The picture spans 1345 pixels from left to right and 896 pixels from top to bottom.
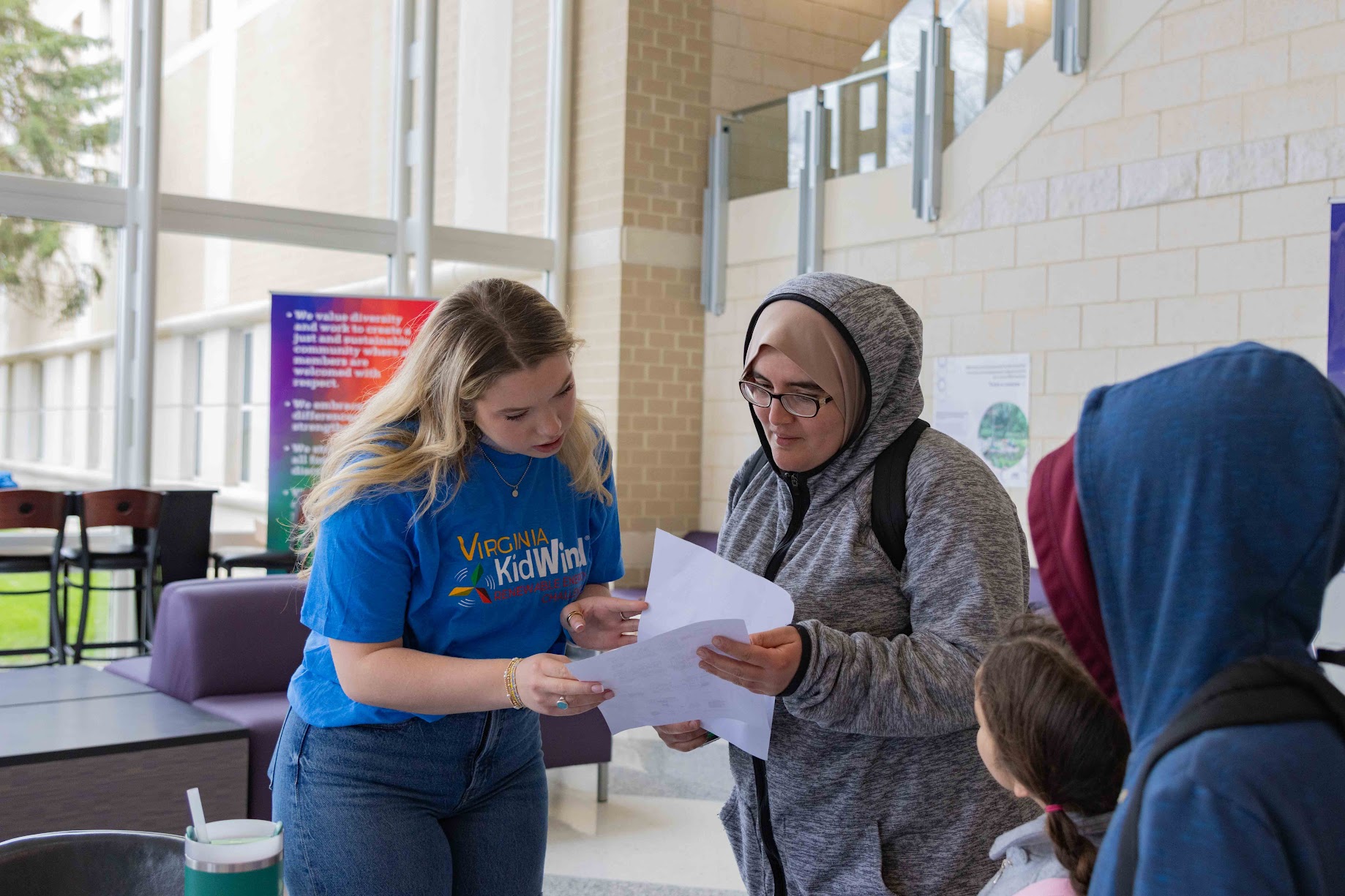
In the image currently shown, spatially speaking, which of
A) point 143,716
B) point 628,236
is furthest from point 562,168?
point 143,716

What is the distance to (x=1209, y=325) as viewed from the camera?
5.10 metres

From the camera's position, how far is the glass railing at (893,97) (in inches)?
233

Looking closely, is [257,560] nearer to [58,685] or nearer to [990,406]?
[58,685]

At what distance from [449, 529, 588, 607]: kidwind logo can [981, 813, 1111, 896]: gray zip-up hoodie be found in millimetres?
651

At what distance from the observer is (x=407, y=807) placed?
1.43 meters

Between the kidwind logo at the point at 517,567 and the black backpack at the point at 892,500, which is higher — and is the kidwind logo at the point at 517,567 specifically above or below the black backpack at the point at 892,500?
below

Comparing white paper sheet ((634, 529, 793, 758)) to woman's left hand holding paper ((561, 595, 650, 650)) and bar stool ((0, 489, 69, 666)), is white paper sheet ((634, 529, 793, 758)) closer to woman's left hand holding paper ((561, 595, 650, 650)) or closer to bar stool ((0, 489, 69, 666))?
woman's left hand holding paper ((561, 595, 650, 650))

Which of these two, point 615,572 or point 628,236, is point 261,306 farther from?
point 615,572

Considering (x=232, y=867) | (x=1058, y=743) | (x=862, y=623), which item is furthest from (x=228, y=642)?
(x=1058, y=743)

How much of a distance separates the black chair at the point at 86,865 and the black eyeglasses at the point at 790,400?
0.81 meters

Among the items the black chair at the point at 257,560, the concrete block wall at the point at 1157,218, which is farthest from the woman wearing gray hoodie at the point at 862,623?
the black chair at the point at 257,560

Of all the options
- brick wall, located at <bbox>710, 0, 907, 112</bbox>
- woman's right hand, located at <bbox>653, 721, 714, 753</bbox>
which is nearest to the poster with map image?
brick wall, located at <bbox>710, 0, 907, 112</bbox>

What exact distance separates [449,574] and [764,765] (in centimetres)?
46

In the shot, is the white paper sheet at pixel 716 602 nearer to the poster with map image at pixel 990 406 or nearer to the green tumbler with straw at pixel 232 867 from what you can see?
the green tumbler with straw at pixel 232 867
